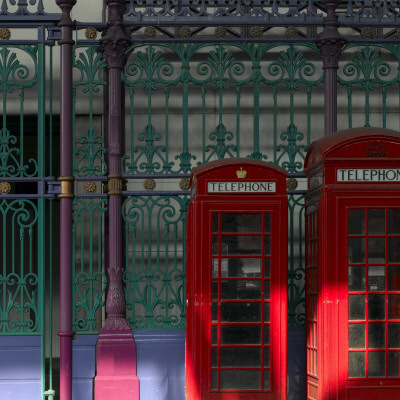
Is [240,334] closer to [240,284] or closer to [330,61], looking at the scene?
[240,284]

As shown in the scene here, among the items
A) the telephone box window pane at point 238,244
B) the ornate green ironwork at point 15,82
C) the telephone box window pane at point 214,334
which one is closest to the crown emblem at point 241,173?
the telephone box window pane at point 238,244

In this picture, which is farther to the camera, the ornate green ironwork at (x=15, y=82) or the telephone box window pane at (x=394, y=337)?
the ornate green ironwork at (x=15, y=82)

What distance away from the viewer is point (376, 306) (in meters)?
8.70

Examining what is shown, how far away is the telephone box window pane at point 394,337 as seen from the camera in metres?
8.70

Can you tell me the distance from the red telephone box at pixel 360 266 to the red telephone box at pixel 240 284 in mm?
431

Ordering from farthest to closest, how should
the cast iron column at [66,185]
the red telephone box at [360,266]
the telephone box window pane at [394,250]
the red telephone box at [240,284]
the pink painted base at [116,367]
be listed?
the cast iron column at [66,185] < the pink painted base at [116,367] < the red telephone box at [240,284] < the telephone box window pane at [394,250] < the red telephone box at [360,266]

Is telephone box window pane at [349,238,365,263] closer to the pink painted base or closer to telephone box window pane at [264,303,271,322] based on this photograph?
telephone box window pane at [264,303,271,322]

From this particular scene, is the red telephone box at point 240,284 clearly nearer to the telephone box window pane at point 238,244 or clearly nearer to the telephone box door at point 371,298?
the telephone box window pane at point 238,244

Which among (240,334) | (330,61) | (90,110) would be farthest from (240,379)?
(330,61)

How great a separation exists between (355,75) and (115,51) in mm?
2857

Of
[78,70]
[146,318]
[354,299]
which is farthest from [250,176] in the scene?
[78,70]

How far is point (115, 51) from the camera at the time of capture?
10.2 meters

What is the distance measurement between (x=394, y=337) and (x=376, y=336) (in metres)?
0.18

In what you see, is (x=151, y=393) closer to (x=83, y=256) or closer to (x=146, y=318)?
(x=146, y=318)
